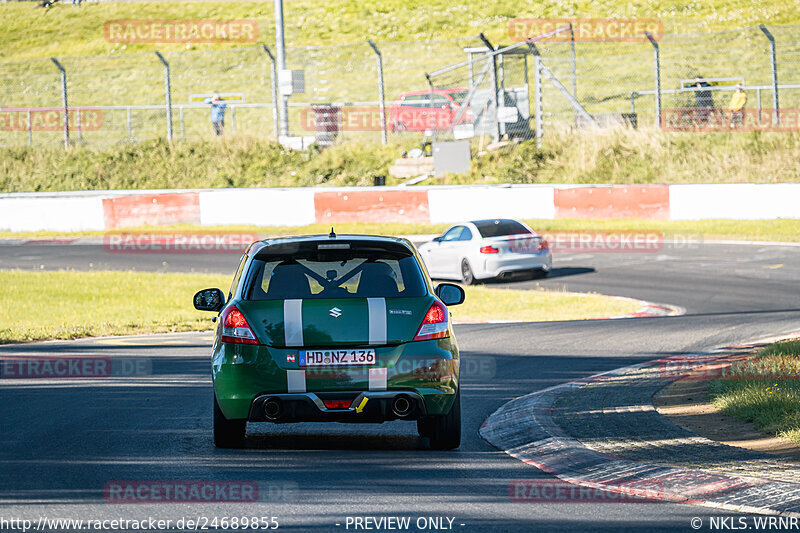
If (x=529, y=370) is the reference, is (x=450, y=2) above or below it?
above

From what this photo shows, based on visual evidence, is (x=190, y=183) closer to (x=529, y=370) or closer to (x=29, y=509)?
(x=529, y=370)

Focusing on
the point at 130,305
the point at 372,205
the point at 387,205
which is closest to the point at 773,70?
the point at 387,205

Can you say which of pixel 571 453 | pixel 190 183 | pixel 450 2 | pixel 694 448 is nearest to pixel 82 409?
pixel 571 453

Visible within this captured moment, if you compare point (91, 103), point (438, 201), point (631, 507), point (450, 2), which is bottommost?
point (631, 507)

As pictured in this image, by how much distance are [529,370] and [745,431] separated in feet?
13.1

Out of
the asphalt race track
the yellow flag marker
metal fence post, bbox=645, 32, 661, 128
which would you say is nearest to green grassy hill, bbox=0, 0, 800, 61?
metal fence post, bbox=645, 32, 661, 128

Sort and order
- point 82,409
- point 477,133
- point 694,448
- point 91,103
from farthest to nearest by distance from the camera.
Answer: point 91,103 → point 477,133 → point 82,409 → point 694,448

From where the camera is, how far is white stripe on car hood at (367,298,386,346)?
7.65 meters

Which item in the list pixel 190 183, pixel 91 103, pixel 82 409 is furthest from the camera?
pixel 91 103

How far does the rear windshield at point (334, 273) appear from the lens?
8.01 meters

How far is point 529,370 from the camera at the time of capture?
12062mm

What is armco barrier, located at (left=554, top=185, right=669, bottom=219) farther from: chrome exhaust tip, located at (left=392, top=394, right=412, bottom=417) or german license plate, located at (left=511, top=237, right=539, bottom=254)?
chrome exhaust tip, located at (left=392, top=394, right=412, bottom=417)

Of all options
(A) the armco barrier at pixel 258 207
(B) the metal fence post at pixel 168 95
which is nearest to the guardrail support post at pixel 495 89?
(A) the armco barrier at pixel 258 207

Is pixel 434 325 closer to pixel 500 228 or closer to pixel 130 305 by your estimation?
pixel 130 305
